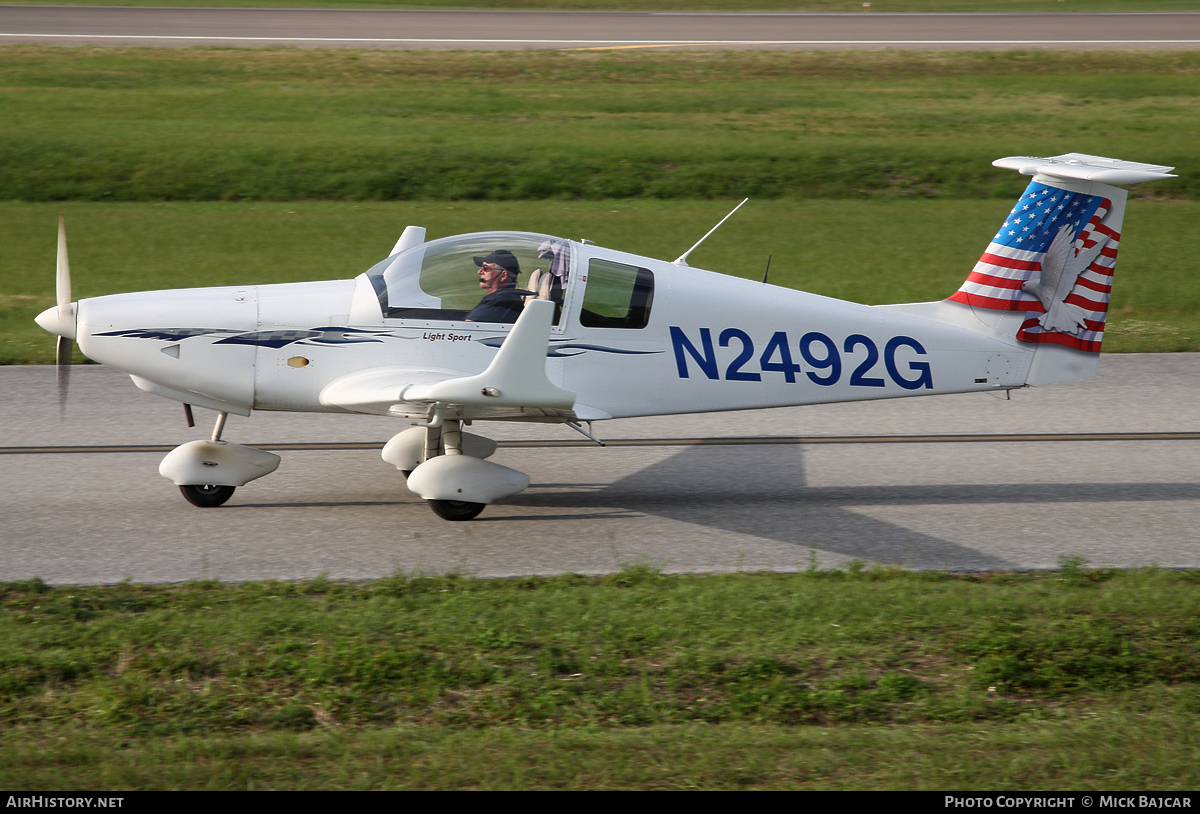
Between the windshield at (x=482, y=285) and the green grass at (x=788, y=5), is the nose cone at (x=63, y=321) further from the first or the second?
the green grass at (x=788, y=5)

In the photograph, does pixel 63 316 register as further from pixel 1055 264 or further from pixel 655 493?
pixel 1055 264

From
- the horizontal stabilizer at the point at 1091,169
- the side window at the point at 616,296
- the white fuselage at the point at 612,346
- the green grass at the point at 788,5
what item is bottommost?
the white fuselage at the point at 612,346

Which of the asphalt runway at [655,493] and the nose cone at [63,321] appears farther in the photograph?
the nose cone at [63,321]

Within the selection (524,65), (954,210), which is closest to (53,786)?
(954,210)

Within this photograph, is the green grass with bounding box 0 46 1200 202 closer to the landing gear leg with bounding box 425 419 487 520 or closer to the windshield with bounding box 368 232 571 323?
the windshield with bounding box 368 232 571 323

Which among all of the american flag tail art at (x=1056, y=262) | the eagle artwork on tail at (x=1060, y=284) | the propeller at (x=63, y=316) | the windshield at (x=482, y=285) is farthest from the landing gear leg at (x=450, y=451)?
the eagle artwork on tail at (x=1060, y=284)

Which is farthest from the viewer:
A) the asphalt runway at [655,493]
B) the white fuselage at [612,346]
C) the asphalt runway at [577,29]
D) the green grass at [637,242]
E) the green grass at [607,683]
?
the asphalt runway at [577,29]

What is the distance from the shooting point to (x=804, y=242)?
18.4 metres

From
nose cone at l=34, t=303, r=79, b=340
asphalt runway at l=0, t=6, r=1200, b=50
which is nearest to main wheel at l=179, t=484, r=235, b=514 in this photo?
nose cone at l=34, t=303, r=79, b=340

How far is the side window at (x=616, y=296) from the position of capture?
8.09m

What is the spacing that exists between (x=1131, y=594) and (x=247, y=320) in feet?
19.2

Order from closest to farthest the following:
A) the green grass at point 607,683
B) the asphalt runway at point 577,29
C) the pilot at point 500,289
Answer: the green grass at point 607,683 < the pilot at point 500,289 < the asphalt runway at point 577,29

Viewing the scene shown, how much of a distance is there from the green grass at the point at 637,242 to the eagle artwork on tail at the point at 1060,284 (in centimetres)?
507
